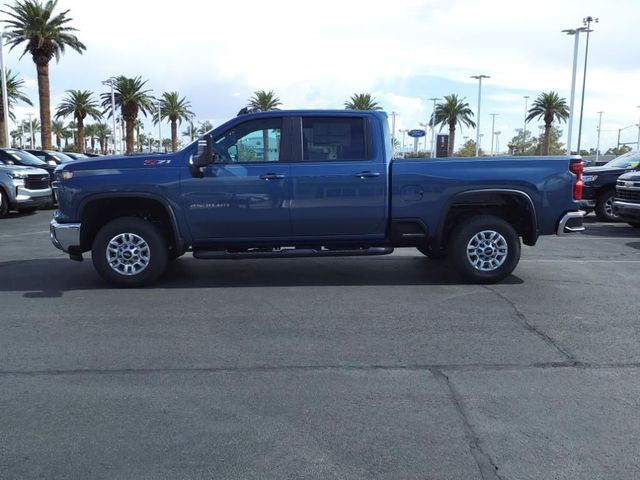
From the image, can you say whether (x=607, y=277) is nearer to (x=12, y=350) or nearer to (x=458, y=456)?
(x=458, y=456)

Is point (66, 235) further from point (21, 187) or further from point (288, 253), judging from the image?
point (21, 187)

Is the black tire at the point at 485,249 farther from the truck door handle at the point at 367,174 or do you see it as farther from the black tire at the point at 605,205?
the black tire at the point at 605,205

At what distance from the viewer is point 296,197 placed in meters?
7.30

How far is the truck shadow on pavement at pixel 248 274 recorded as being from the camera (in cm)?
761

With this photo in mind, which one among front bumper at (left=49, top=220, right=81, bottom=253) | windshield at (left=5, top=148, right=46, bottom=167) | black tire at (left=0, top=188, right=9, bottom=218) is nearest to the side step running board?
front bumper at (left=49, top=220, right=81, bottom=253)

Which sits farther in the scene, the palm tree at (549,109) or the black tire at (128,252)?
the palm tree at (549,109)

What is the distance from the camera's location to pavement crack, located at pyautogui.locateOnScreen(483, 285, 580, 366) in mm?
4996

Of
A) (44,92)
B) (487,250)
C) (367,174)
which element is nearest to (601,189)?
(487,250)

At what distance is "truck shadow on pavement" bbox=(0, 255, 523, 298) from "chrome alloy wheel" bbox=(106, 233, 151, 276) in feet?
1.04

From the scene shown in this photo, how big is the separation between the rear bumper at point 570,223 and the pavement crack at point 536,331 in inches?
47.8

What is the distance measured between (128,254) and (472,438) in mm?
5047

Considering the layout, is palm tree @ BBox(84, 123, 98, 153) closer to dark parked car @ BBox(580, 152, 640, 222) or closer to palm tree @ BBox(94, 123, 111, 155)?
palm tree @ BBox(94, 123, 111, 155)

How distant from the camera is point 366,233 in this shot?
753 centimetres

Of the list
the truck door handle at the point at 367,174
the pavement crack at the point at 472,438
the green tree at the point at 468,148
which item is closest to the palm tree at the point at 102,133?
the green tree at the point at 468,148
